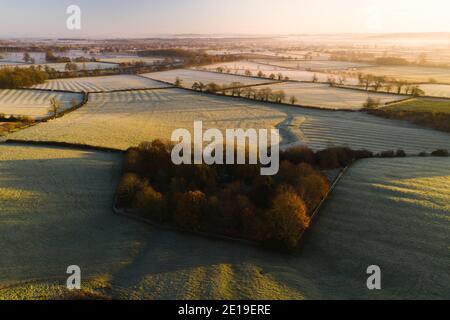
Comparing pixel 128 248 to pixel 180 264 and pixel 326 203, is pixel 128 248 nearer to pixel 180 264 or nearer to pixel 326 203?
pixel 180 264

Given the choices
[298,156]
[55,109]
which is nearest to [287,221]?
[298,156]

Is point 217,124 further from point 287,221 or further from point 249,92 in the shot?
point 287,221

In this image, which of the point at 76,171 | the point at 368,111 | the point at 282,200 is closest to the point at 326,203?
the point at 282,200

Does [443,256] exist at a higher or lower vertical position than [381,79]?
lower

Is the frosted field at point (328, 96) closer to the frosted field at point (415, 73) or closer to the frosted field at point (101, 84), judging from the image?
the frosted field at point (415, 73)

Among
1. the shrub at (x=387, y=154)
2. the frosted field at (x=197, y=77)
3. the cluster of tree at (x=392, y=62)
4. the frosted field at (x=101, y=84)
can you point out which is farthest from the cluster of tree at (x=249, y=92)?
the cluster of tree at (x=392, y=62)

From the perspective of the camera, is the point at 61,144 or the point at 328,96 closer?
the point at 61,144
